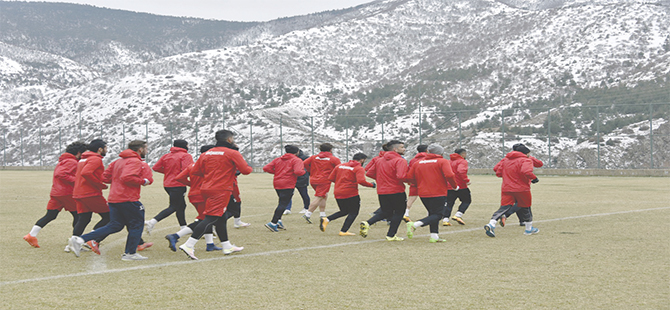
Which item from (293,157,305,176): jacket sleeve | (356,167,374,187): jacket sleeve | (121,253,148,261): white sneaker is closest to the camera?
(121,253,148,261): white sneaker

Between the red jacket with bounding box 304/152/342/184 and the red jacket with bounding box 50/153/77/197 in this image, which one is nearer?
the red jacket with bounding box 50/153/77/197

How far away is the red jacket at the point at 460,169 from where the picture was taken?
1227 cm

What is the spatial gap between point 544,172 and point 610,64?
4300 cm

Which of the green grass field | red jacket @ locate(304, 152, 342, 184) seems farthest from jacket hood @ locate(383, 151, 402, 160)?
red jacket @ locate(304, 152, 342, 184)

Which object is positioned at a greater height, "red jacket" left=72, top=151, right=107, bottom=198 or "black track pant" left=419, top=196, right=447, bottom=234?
"red jacket" left=72, top=151, right=107, bottom=198

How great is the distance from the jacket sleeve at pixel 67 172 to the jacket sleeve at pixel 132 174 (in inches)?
61.2

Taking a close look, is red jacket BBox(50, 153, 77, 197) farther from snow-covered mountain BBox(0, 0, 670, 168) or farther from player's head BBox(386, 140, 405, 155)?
snow-covered mountain BBox(0, 0, 670, 168)

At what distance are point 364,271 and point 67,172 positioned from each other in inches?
191

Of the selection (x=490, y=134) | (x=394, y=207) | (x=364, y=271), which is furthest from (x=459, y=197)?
(x=490, y=134)

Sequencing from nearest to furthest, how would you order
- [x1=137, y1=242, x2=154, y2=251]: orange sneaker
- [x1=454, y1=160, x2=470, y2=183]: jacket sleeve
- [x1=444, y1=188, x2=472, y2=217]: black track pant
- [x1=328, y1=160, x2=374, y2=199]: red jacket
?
[x1=137, y1=242, x2=154, y2=251]: orange sneaker, [x1=328, y1=160, x2=374, y2=199]: red jacket, [x1=454, y1=160, x2=470, y2=183]: jacket sleeve, [x1=444, y1=188, x2=472, y2=217]: black track pant

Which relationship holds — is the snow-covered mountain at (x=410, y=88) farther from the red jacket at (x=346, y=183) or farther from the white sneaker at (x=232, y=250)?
the white sneaker at (x=232, y=250)

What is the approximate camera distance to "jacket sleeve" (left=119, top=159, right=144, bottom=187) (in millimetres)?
8289

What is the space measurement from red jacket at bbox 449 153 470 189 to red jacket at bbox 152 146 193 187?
16.2 ft

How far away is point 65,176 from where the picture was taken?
949cm
